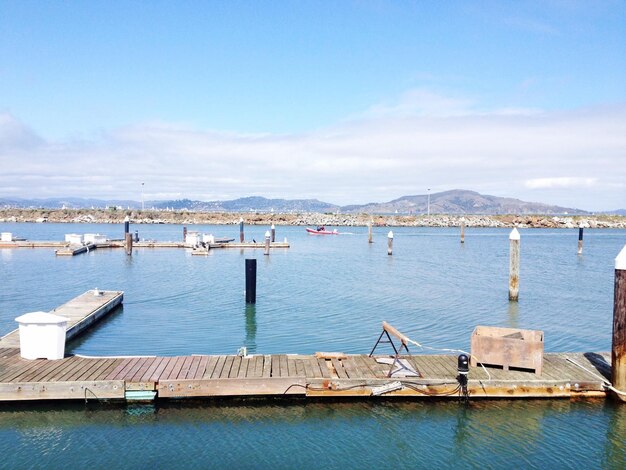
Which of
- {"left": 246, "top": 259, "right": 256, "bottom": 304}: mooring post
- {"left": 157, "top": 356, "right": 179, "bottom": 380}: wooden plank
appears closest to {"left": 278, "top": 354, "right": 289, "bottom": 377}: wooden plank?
{"left": 157, "top": 356, "right": 179, "bottom": 380}: wooden plank

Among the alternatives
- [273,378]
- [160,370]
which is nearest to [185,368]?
[160,370]

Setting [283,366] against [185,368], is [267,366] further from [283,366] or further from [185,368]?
[185,368]

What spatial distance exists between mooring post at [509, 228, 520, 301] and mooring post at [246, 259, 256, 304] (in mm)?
11670

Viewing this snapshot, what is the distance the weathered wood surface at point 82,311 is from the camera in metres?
14.7

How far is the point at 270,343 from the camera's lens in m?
17.6

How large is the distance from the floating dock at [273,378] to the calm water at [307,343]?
33cm

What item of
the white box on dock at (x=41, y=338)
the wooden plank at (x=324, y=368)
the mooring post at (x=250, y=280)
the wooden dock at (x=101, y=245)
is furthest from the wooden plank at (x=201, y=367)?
the wooden dock at (x=101, y=245)

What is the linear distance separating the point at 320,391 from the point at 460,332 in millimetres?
9314

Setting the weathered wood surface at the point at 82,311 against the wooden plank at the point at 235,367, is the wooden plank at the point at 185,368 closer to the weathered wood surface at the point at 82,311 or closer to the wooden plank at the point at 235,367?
Result: the wooden plank at the point at 235,367

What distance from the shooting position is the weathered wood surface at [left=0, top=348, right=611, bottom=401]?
1123 centimetres

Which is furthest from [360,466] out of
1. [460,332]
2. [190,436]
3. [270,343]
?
[460,332]

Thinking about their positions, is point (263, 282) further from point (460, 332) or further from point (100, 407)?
point (100, 407)

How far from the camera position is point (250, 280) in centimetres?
2342

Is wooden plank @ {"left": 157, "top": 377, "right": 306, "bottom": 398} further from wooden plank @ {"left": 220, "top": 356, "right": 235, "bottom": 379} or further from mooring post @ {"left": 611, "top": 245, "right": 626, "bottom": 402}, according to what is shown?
mooring post @ {"left": 611, "top": 245, "right": 626, "bottom": 402}
